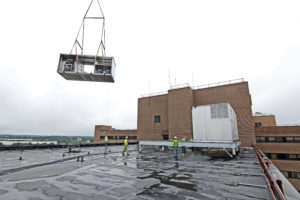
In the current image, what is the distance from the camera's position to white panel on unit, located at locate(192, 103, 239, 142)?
46.4 feet

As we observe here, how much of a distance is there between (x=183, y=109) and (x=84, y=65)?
63.6 feet

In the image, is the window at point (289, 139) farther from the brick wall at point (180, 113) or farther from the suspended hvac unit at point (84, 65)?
the suspended hvac unit at point (84, 65)

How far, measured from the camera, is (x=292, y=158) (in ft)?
89.8

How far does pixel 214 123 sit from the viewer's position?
14.9 m

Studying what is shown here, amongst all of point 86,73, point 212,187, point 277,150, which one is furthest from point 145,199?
point 277,150

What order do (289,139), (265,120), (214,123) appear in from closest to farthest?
1. (214,123)
2. (289,139)
3. (265,120)

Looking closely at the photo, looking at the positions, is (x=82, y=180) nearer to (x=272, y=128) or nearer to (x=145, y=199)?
(x=145, y=199)

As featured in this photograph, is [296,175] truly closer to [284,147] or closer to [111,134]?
[284,147]

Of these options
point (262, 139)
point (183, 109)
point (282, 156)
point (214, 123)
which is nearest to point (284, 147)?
point (282, 156)

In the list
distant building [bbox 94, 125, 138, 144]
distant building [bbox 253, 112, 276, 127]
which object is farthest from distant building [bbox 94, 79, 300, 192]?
distant building [bbox 94, 125, 138, 144]

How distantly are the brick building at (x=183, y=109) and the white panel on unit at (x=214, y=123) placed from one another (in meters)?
10.5

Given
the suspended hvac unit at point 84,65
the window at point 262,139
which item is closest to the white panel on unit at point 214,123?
the suspended hvac unit at point 84,65

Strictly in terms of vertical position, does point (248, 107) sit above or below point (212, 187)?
above

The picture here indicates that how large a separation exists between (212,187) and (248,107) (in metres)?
21.7
